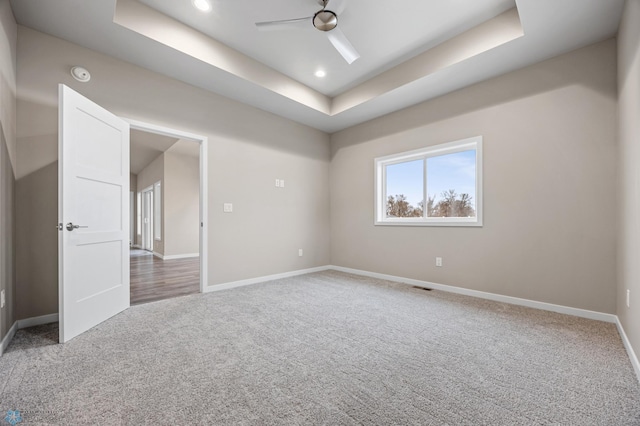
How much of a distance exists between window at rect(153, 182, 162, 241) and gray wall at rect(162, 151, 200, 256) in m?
0.54

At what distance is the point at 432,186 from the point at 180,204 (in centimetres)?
632

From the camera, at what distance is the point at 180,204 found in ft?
23.2

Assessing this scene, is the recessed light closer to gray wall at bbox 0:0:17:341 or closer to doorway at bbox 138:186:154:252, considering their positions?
gray wall at bbox 0:0:17:341

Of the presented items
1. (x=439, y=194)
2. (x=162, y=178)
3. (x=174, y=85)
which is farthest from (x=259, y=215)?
→ (x=162, y=178)

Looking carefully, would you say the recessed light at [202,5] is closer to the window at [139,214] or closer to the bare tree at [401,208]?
the bare tree at [401,208]

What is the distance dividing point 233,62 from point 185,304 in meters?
2.90

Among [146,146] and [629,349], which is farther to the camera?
[146,146]

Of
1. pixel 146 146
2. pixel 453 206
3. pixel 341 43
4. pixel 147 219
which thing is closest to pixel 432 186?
pixel 453 206

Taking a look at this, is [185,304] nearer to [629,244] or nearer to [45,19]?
[45,19]

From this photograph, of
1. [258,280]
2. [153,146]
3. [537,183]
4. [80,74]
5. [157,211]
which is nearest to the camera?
[80,74]

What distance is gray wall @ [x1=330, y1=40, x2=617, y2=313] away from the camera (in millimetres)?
2510

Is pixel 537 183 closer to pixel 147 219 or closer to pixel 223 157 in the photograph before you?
pixel 223 157

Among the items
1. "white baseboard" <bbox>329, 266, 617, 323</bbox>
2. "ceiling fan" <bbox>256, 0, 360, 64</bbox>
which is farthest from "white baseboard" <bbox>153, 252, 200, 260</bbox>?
"ceiling fan" <bbox>256, 0, 360, 64</bbox>

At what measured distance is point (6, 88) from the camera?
209 cm
